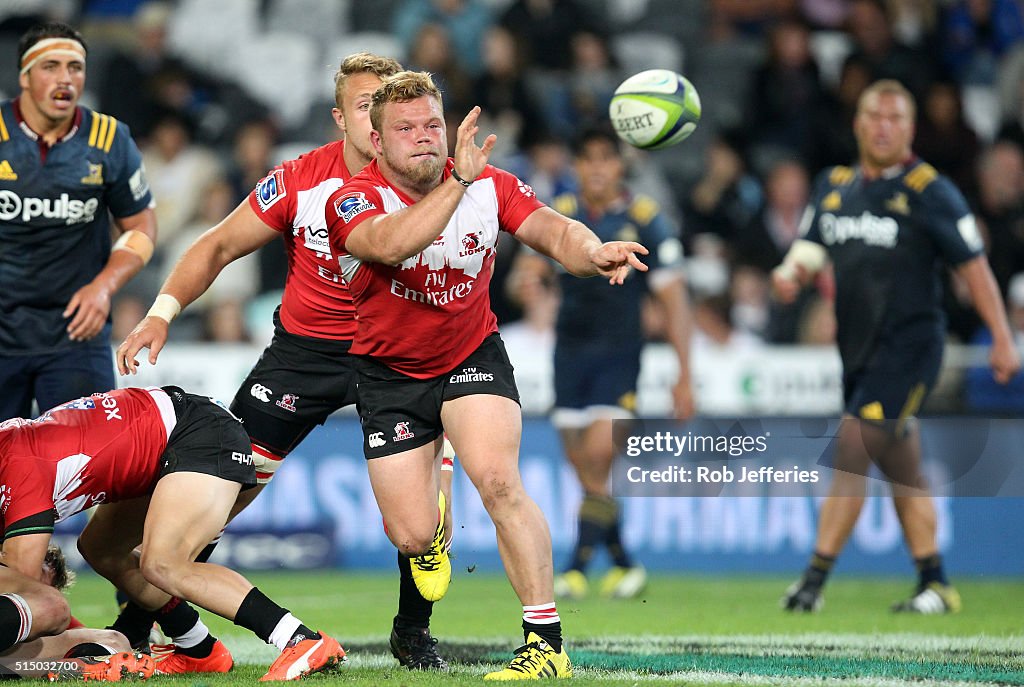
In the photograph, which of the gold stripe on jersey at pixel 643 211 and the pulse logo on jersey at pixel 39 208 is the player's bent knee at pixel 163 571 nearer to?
the pulse logo on jersey at pixel 39 208

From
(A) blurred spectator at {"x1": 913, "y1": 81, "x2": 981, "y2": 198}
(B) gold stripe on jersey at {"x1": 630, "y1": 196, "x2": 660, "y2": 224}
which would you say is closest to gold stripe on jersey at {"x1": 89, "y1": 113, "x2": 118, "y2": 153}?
(B) gold stripe on jersey at {"x1": 630, "y1": 196, "x2": 660, "y2": 224}

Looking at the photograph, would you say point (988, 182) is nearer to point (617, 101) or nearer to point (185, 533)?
point (617, 101)

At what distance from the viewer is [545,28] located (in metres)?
15.6

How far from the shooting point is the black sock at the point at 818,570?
341 inches

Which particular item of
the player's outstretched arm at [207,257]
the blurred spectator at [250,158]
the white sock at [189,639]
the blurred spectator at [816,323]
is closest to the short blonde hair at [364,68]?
the player's outstretched arm at [207,257]

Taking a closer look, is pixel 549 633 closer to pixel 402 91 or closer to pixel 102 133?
pixel 402 91

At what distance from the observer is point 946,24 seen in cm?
1571

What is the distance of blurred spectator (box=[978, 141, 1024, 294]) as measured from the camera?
13461 mm

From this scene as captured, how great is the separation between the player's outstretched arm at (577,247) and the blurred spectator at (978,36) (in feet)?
36.4

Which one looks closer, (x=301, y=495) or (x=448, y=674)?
(x=448, y=674)

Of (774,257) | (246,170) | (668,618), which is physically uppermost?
(246,170)

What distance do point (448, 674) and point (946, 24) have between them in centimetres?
1223

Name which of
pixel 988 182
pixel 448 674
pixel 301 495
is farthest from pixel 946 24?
pixel 448 674

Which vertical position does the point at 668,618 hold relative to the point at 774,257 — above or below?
below
